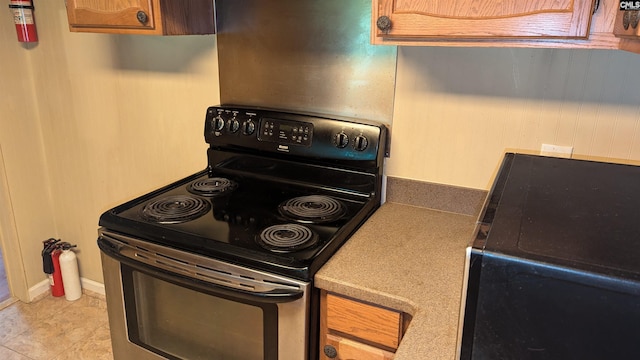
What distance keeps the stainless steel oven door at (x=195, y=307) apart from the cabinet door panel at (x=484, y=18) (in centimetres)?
70

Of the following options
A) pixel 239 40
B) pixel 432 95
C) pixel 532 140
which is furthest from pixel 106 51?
pixel 532 140

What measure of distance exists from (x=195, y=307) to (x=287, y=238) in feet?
1.17

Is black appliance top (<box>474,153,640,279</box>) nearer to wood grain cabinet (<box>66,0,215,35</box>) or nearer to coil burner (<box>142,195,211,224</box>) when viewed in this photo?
coil burner (<box>142,195,211,224</box>)

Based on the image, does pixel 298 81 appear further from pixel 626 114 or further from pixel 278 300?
pixel 626 114

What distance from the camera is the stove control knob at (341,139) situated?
1646 millimetres

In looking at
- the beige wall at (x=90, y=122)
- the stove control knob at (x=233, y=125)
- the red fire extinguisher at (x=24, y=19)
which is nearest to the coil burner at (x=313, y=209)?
the stove control knob at (x=233, y=125)

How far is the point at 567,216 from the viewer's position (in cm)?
81

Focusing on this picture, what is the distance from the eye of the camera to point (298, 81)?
178 cm

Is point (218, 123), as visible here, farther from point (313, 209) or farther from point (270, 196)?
point (313, 209)

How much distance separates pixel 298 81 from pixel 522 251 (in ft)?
4.06

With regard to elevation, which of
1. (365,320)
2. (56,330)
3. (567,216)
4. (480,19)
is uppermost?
(480,19)

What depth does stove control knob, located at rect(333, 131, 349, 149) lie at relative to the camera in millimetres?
1646

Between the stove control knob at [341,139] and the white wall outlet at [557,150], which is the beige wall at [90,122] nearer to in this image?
the stove control knob at [341,139]

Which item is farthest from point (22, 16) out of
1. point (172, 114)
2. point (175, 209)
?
point (175, 209)
